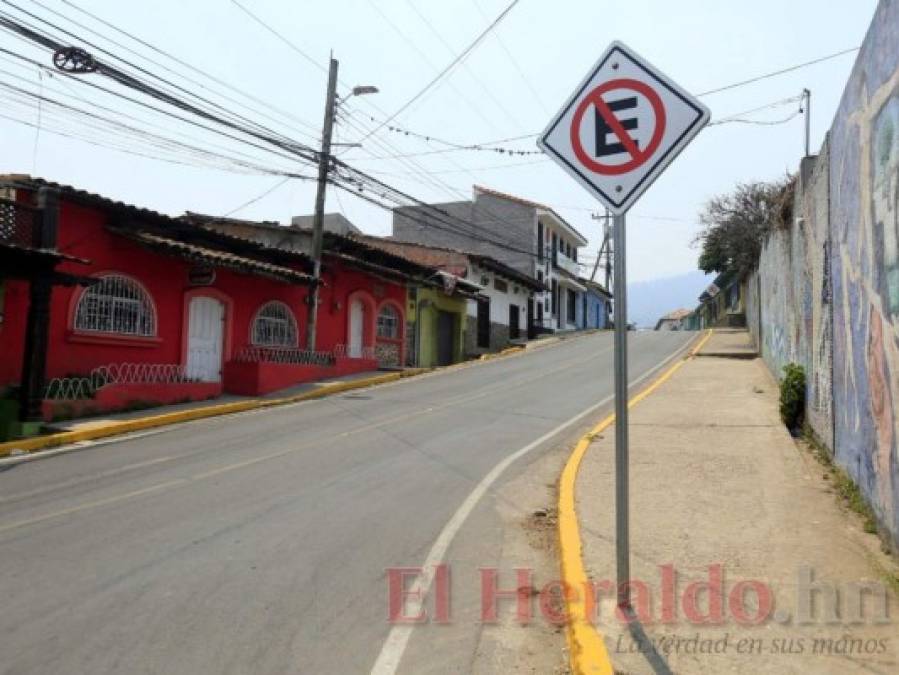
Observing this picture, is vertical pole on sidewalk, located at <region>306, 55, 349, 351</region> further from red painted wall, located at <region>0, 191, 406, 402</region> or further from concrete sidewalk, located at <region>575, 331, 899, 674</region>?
concrete sidewalk, located at <region>575, 331, 899, 674</region>

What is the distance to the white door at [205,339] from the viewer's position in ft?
57.7

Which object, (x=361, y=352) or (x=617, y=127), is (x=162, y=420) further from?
(x=361, y=352)

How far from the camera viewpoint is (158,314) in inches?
649

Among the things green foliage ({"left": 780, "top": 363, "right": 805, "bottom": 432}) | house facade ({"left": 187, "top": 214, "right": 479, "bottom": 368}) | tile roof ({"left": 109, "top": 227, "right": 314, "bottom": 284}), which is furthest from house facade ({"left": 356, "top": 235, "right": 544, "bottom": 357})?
green foliage ({"left": 780, "top": 363, "right": 805, "bottom": 432})

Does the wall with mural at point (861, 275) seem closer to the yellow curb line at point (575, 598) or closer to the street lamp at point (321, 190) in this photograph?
the yellow curb line at point (575, 598)

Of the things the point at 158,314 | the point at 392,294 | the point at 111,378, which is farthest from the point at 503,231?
the point at 111,378

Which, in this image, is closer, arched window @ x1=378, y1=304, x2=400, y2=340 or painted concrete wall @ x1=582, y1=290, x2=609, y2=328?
arched window @ x1=378, y1=304, x2=400, y2=340

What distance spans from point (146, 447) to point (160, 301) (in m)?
6.37

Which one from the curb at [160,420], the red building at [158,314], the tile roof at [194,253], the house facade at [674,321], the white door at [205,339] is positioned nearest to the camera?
the curb at [160,420]

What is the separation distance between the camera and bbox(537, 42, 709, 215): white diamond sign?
3.97 meters

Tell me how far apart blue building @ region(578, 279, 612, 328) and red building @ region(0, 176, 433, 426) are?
38.9 meters

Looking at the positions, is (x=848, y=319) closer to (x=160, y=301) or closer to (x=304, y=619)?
(x=304, y=619)

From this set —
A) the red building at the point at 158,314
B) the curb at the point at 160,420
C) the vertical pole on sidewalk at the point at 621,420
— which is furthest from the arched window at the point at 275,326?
the vertical pole on sidewalk at the point at 621,420

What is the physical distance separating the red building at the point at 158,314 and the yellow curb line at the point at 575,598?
1003 cm
